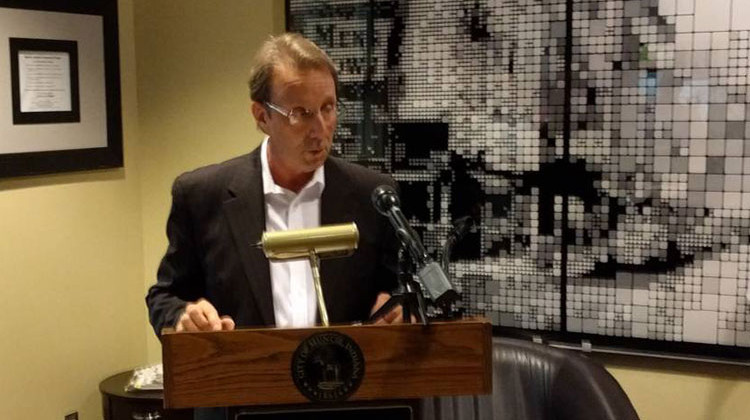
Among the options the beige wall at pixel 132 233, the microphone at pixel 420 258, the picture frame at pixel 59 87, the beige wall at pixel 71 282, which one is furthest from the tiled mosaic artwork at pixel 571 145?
the microphone at pixel 420 258

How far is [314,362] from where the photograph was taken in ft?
3.97

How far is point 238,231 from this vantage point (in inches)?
69.1

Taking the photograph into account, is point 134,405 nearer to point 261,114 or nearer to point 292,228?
point 292,228

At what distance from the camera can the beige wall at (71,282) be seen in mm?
2811

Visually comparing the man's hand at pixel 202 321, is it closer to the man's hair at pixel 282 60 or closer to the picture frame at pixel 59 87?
the man's hair at pixel 282 60

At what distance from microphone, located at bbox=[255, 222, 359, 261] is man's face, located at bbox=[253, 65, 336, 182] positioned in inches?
15.0

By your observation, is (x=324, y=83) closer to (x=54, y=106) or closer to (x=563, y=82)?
(x=563, y=82)

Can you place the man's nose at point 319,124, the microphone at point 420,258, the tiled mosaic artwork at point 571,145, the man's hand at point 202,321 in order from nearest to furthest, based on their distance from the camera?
the microphone at point 420,258, the man's hand at point 202,321, the man's nose at point 319,124, the tiled mosaic artwork at point 571,145

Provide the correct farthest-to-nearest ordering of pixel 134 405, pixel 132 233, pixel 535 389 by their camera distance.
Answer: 1. pixel 132 233
2. pixel 134 405
3. pixel 535 389

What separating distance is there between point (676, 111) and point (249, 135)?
1.53 meters

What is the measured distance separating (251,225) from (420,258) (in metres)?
0.62

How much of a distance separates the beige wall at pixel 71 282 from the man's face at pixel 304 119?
1.46m

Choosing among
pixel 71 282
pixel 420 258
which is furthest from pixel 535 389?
pixel 71 282

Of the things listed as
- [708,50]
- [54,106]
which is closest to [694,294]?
[708,50]
